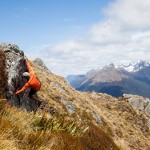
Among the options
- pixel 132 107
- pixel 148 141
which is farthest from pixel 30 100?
pixel 132 107

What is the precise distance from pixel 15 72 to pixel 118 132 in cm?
2401

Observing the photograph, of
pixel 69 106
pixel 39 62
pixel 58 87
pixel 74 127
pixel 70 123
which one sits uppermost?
pixel 39 62

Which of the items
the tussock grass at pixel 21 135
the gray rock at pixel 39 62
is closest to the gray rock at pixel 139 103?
the gray rock at pixel 39 62

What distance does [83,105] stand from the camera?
124 ft

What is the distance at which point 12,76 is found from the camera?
49.9ft

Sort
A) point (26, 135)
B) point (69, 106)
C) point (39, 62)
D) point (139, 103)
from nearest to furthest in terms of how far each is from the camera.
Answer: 1. point (26, 135)
2. point (69, 106)
3. point (39, 62)
4. point (139, 103)

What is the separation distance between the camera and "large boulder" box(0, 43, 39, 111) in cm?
1391

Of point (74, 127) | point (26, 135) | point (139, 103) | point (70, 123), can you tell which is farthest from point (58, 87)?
point (26, 135)

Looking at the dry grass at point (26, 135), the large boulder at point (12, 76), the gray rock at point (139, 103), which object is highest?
the large boulder at point (12, 76)

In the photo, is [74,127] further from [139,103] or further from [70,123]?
[139,103]

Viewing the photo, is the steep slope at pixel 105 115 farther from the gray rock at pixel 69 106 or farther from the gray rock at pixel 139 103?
the gray rock at pixel 139 103

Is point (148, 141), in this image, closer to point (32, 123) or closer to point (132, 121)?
point (132, 121)

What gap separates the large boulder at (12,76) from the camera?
1391 cm

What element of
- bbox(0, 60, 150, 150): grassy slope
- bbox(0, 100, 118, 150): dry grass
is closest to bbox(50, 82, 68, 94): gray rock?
bbox(0, 60, 150, 150): grassy slope
